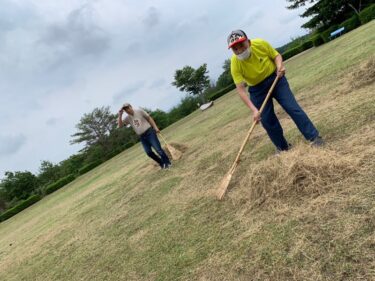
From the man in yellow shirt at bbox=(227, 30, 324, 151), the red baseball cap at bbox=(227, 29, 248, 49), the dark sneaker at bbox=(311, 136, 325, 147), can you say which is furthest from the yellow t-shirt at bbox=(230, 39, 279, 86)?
the dark sneaker at bbox=(311, 136, 325, 147)

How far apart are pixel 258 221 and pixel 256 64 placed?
7.11 feet

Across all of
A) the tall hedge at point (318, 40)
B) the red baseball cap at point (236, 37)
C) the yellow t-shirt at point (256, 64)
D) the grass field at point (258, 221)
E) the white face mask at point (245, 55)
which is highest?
the red baseball cap at point (236, 37)

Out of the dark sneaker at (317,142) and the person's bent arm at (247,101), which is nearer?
the dark sneaker at (317,142)

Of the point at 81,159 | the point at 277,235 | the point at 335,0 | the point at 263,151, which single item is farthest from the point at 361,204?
the point at 81,159

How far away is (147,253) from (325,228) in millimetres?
2209

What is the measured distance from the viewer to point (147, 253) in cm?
440

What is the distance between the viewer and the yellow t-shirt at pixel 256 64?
4816 mm

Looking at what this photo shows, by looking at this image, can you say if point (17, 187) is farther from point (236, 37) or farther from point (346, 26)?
point (236, 37)

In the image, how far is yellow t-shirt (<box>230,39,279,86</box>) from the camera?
4.82 metres

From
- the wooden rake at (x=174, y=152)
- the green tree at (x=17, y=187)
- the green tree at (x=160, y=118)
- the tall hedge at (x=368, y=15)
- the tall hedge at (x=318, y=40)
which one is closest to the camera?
the wooden rake at (x=174, y=152)

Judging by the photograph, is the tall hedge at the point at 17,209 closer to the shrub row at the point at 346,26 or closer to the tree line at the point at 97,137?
the tree line at the point at 97,137

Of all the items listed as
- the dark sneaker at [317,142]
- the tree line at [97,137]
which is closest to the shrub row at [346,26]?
the tree line at [97,137]

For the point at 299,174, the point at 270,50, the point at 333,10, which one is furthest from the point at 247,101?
the point at 333,10

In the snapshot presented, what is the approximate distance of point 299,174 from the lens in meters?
3.84
